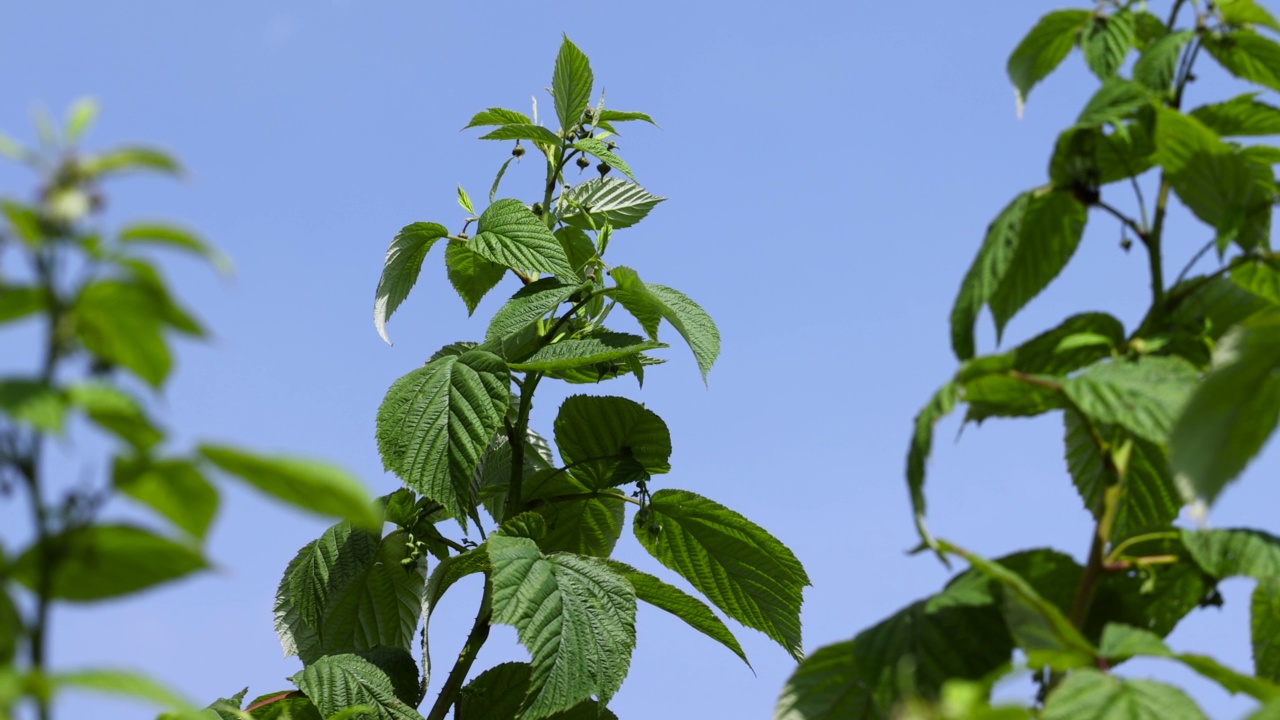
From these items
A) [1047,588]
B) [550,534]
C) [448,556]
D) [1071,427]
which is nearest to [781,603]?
[550,534]

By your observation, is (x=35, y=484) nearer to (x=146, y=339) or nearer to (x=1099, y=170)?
(x=146, y=339)

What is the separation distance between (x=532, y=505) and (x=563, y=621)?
42 centimetres

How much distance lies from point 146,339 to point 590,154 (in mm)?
1523

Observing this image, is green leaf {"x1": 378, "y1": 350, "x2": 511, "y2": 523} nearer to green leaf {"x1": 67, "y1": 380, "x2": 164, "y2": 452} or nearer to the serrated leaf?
the serrated leaf

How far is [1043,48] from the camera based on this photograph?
1.21 m

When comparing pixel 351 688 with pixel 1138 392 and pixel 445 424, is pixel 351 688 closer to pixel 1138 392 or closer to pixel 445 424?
pixel 445 424

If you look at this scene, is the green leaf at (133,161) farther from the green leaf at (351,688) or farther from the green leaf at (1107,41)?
the green leaf at (351,688)

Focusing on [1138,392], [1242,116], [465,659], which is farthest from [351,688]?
[1242,116]

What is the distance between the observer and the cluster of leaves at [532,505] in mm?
1708

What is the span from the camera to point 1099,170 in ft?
3.76

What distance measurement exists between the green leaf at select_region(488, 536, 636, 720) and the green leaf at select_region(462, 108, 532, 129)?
2.43 feet

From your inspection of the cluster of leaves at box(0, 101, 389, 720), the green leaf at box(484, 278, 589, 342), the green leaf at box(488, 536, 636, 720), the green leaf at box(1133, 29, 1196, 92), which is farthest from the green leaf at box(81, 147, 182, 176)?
the green leaf at box(484, 278, 589, 342)

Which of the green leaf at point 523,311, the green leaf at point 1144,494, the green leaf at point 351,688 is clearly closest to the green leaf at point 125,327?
the green leaf at point 1144,494

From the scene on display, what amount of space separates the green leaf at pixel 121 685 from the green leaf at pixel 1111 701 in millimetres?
559
